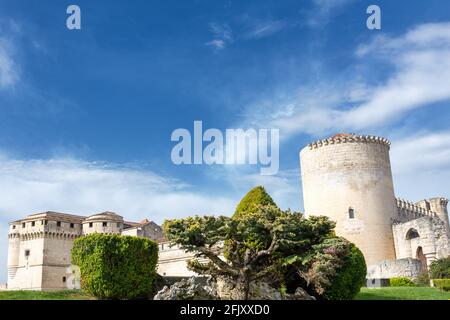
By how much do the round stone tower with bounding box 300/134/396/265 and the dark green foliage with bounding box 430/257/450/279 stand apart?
6.48 metres

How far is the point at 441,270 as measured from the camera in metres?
32.8

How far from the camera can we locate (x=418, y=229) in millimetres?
39812

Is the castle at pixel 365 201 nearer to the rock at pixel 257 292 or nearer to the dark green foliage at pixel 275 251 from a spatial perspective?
the dark green foliage at pixel 275 251

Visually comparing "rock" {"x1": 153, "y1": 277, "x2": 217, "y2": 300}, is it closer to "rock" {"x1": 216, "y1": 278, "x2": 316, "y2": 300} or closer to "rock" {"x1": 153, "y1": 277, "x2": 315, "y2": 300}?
"rock" {"x1": 153, "y1": 277, "x2": 315, "y2": 300}

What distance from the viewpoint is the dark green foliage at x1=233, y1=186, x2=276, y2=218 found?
71.2ft

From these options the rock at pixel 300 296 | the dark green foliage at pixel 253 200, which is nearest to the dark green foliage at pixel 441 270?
the dark green foliage at pixel 253 200

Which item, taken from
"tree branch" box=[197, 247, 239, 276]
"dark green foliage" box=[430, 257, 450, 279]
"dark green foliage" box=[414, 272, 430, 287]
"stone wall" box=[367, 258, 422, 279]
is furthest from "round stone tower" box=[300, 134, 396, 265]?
"tree branch" box=[197, 247, 239, 276]

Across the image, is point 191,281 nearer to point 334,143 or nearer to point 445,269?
point 445,269

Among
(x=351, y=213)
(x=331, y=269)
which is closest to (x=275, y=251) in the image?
(x=331, y=269)

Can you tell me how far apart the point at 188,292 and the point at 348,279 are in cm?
663

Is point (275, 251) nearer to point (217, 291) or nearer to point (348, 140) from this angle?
point (217, 291)
